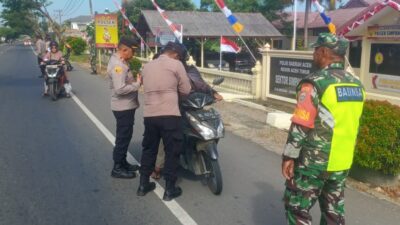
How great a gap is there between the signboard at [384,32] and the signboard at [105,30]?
1246 cm

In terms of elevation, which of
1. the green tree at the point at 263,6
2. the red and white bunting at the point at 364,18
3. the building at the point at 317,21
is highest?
the green tree at the point at 263,6

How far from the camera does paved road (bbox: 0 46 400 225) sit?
4277 millimetres

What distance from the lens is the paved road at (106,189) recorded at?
4.28 metres

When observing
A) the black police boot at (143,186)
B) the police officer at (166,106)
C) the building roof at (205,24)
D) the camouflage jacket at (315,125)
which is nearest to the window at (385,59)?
the police officer at (166,106)

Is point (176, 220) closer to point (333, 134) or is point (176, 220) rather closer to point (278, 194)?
point (278, 194)

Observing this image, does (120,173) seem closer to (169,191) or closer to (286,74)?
(169,191)

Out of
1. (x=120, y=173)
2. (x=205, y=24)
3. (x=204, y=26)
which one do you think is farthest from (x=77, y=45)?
(x=120, y=173)

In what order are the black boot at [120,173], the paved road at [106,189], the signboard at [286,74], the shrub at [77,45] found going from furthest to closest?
the shrub at [77,45]
the signboard at [286,74]
the black boot at [120,173]
the paved road at [106,189]

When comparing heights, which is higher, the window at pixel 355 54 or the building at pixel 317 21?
the building at pixel 317 21

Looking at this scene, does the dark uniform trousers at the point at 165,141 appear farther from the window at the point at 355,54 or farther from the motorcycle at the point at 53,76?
the window at the point at 355,54

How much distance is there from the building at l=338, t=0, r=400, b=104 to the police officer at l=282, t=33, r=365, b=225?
11486mm

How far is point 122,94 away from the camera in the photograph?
5000 millimetres

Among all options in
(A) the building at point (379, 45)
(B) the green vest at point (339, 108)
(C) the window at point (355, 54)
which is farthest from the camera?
(C) the window at point (355, 54)

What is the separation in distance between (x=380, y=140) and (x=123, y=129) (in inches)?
119
